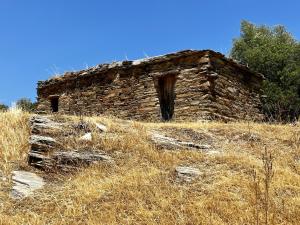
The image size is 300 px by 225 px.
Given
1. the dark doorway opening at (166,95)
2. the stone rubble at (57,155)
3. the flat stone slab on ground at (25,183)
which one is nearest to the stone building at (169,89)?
the dark doorway opening at (166,95)

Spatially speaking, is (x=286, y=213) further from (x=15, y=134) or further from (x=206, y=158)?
(x=15, y=134)

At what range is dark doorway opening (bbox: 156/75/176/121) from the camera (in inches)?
627

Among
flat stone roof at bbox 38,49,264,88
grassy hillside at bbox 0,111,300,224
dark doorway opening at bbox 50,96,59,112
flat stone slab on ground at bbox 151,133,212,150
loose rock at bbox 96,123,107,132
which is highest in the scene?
flat stone roof at bbox 38,49,264,88

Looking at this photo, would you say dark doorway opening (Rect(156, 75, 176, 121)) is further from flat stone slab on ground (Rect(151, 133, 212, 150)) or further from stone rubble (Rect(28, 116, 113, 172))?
stone rubble (Rect(28, 116, 113, 172))

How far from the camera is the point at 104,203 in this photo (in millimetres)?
5664

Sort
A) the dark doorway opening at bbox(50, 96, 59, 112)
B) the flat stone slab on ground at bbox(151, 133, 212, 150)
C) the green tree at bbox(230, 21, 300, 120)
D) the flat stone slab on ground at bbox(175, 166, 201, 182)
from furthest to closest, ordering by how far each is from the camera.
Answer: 1. the green tree at bbox(230, 21, 300, 120)
2. the dark doorway opening at bbox(50, 96, 59, 112)
3. the flat stone slab on ground at bbox(151, 133, 212, 150)
4. the flat stone slab on ground at bbox(175, 166, 201, 182)

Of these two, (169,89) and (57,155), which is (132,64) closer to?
(169,89)

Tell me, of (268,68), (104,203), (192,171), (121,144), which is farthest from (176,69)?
(268,68)

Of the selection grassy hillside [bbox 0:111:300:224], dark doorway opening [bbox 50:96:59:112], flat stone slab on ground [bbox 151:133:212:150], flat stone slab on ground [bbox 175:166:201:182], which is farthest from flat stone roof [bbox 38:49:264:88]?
flat stone slab on ground [bbox 175:166:201:182]

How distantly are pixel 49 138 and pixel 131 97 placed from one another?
8.67 metres

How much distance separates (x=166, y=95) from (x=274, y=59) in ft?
41.5

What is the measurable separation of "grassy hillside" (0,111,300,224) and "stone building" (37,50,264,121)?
6217mm

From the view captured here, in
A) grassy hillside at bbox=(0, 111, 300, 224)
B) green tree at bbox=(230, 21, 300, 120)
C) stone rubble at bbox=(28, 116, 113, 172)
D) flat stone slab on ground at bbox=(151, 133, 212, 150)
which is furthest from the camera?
green tree at bbox=(230, 21, 300, 120)

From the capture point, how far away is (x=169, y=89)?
632 inches
